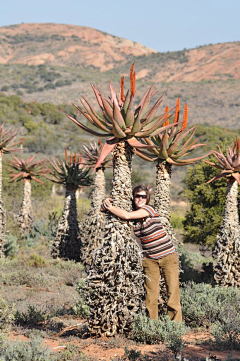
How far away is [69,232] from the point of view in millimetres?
14312

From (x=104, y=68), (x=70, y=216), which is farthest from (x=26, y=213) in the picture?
(x=104, y=68)

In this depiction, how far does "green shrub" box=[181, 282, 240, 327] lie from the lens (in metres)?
6.67

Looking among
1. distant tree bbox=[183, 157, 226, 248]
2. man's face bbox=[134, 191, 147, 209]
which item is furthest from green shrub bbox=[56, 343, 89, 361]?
distant tree bbox=[183, 157, 226, 248]

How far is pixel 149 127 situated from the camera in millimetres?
6117

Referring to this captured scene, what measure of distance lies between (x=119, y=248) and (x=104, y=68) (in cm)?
11738

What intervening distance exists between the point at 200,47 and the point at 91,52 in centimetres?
2885

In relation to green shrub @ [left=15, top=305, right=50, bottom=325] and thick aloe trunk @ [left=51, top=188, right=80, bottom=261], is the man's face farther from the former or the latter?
thick aloe trunk @ [left=51, top=188, right=80, bottom=261]

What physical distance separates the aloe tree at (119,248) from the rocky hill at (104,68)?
4830 cm

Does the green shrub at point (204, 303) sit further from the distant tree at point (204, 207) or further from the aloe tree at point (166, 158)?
the distant tree at point (204, 207)

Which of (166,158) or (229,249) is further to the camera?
(229,249)

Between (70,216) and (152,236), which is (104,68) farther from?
(152,236)

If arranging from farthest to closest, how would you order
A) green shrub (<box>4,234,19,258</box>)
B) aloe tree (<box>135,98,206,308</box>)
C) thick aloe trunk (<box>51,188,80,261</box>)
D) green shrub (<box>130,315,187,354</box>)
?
green shrub (<box>4,234,19,258</box>), thick aloe trunk (<box>51,188,80,261</box>), aloe tree (<box>135,98,206,308</box>), green shrub (<box>130,315,187,354</box>)

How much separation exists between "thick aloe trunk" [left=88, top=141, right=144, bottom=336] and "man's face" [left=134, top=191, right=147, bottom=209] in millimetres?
101

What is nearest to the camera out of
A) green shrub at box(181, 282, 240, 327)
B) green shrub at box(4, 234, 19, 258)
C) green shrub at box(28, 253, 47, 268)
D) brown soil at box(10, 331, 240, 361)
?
brown soil at box(10, 331, 240, 361)
